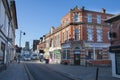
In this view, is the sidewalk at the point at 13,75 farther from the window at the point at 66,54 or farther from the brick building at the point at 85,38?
the window at the point at 66,54

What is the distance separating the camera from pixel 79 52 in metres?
45.2

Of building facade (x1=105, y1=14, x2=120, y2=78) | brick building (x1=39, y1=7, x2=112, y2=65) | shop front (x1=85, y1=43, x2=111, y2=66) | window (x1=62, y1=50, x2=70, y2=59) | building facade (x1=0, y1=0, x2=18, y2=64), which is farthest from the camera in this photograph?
window (x1=62, y1=50, x2=70, y2=59)

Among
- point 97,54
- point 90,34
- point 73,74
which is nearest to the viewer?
point 73,74

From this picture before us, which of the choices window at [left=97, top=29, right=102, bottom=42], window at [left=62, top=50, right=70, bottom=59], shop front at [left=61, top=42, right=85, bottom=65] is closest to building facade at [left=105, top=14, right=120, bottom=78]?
shop front at [left=61, top=42, right=85, bottom=65]

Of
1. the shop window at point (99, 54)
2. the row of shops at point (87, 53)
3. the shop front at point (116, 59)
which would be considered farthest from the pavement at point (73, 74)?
the shop window at point (99, 54)

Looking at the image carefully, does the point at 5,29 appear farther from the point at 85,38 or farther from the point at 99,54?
the point at 99,54

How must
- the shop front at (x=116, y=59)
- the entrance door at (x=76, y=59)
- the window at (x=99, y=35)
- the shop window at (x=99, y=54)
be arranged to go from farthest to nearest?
the window at (x=99, y=35) < the shop window at (x=99, y=54) < the entrance door at (x=76, y=59) < the shop front at (x=116, y=59)

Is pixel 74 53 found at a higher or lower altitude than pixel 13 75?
higher

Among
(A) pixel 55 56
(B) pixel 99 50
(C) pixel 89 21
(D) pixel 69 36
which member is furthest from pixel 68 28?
(A) pixel 55 56

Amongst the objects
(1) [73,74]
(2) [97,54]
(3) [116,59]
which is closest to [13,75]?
(1) [73,74]

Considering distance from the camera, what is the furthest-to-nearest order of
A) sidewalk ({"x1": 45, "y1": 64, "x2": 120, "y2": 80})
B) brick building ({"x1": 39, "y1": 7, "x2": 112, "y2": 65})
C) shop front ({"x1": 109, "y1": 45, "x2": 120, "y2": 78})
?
brick building ({"x1": 39, "y1": 7, "x2": 112, "y2": 65}) < shop front ({"x1": 109, "y1": 45, "x2": 120, "y2": 78}) < sidewalk ({"x1": 45, "y1": 64, "x2": 120, "y2": 80})

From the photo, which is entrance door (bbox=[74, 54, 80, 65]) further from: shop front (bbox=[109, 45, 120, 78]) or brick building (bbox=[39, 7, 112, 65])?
shop front (bbox=[109, 45, 120, 78])

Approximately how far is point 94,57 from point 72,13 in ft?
35.3

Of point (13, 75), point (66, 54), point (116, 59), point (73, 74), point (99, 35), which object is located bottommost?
point (73, 74)
